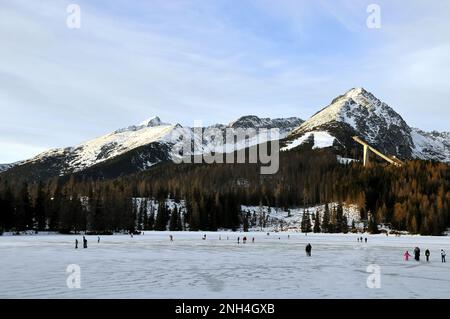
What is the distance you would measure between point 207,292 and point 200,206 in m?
153

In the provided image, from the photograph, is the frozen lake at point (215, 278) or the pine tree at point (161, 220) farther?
A: the pine tree at point (161, 220)


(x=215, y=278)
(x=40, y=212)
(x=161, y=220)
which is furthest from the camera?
(x=161, y=220)

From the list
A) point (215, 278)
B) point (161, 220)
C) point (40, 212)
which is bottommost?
point (161, 220)

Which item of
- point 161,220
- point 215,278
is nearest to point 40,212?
point 161,220

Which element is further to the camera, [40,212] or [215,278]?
[40,212]

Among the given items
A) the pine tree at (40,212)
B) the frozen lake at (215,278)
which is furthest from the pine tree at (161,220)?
the frozen lake at (215,278)

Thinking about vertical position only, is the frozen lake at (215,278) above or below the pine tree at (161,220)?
above

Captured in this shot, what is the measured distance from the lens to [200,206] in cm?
17888

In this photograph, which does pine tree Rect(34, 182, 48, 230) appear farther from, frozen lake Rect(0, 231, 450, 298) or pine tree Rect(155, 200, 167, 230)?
frozen lake Rect(0, 231, 450, 298)

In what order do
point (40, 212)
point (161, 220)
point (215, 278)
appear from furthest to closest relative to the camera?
point (161, 220), point (40, 212), point (215, 278)

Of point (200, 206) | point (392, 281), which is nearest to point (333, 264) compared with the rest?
point (392, 281)

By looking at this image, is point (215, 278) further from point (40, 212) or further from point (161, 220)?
point (161, 220)

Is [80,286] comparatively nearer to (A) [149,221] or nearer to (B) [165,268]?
(B) [165,268]

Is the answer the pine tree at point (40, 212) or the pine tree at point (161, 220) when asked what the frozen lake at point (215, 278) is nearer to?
the pine tree at point (40, 212)
